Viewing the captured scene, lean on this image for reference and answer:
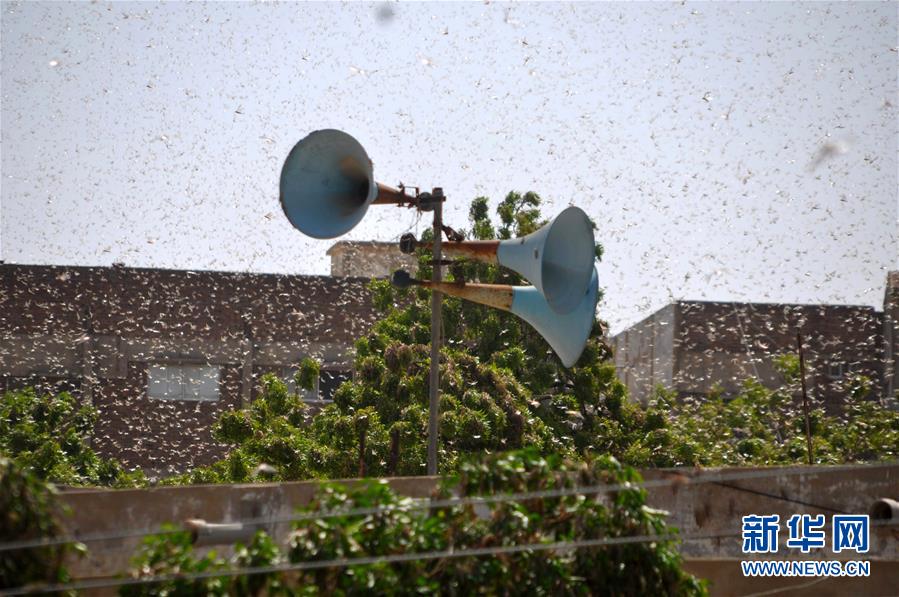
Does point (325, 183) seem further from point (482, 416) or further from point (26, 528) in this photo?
point (482, 416)

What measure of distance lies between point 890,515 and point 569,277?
2.95 m

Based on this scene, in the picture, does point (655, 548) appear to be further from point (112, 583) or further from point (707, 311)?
point (707, 311)

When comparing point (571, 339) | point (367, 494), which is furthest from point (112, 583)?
point (571, 339)

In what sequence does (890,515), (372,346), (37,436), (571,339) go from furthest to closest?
(37,436)
(372,346)
(571,339)
(890,515)

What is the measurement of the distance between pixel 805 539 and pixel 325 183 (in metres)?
4.63

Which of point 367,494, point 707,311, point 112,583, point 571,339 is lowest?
point 112,583

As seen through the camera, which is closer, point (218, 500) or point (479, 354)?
point (218, 500)

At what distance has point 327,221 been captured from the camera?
996 cm

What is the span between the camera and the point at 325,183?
32.7 ft

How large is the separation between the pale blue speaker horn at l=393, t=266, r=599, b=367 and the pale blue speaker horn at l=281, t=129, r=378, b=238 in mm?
701

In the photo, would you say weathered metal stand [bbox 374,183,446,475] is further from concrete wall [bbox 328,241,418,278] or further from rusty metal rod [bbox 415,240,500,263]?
concrete wall [bbox 328,241,418,278]

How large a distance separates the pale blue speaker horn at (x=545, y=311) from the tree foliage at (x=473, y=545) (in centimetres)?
343

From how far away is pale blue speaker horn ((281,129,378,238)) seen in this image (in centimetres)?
984

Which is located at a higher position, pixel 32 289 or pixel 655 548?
pixel 32 289
